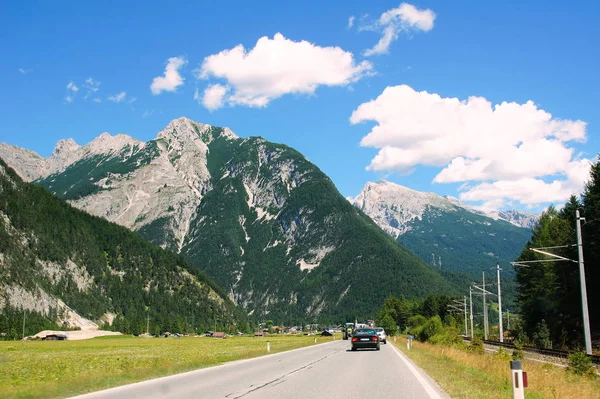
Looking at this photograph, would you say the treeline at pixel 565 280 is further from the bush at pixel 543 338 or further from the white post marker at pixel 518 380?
the white post marker at pixel 518 380

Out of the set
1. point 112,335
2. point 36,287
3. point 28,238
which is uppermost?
point 28,238

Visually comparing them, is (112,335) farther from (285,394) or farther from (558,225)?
(285,394)

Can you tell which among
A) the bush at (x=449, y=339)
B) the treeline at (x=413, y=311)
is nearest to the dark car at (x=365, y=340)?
the bush at (x=449, y=339)

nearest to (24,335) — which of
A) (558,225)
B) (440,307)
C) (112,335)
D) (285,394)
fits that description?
(112,335)

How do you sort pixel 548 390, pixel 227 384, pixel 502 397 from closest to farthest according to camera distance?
pixel 502 397
pixel 548 390
pixel 227 384

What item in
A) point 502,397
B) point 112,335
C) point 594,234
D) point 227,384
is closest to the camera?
point 502,397

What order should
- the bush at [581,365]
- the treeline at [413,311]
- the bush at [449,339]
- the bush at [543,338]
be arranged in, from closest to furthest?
the bush at [581,365], the bush at [449,339], the bush at [543,338], the treeline at [413,311]

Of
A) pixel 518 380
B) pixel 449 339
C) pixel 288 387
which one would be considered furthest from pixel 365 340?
pixel 518 380

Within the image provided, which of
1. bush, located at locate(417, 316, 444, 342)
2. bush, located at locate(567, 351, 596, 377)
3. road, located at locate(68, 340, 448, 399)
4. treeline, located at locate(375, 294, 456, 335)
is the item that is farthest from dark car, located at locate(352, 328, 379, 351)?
treeline, located at locate(375, 294, 456, 335)

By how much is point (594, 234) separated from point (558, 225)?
94.4ft

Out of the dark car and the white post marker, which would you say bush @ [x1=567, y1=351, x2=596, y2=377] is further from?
the dark car

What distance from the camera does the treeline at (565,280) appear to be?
1868 inches

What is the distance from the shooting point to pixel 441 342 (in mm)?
54688

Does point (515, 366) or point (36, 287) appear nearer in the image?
point (515, 366)
